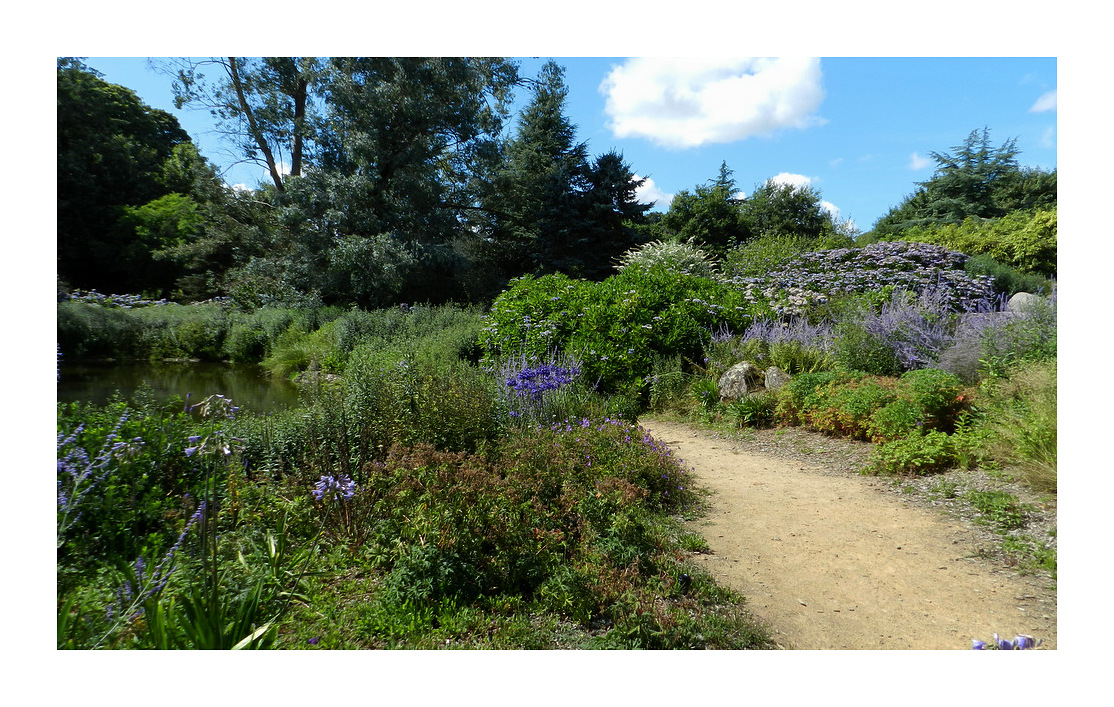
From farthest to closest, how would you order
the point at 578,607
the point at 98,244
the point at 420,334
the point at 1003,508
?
1. the point at 98,244
2. the point at 420,334
3. the point at 1003,508
4. the point at 578,607

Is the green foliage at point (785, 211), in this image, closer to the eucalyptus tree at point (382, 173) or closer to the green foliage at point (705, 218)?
the green foliage at point (705, 218)

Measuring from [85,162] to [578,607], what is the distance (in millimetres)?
12104

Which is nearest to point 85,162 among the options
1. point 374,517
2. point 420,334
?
point 420,334

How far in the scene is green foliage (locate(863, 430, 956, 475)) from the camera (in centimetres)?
433

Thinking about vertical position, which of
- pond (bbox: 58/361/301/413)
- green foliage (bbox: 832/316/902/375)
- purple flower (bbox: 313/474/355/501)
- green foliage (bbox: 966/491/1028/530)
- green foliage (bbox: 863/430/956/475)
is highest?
green foliage (bbox: 832/316/902/375)

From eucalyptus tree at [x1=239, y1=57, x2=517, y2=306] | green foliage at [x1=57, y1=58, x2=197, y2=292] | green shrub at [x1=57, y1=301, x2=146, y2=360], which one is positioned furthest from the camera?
eucalyptus tree at [x1=239, y1=57, x2=517, y2=306]

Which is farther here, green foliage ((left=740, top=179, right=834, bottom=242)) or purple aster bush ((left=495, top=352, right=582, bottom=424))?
green foliage ((left=740, top=179, right=834, bottom=242))

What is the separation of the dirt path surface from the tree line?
11.4 m

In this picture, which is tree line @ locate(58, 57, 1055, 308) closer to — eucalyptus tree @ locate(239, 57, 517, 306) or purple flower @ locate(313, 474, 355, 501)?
eucalyptus tree @ locate(239, 57, 517, 306)

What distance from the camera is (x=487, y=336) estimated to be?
29.6ft

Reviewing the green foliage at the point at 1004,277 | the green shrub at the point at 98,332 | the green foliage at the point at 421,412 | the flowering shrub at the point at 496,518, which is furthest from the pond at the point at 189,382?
the green foliage at the point at 1004,277

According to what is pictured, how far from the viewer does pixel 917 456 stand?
14.4 feet

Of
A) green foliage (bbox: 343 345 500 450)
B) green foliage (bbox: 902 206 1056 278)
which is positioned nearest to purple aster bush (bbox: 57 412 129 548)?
green foliage (bbox: 343 345 500 450)
